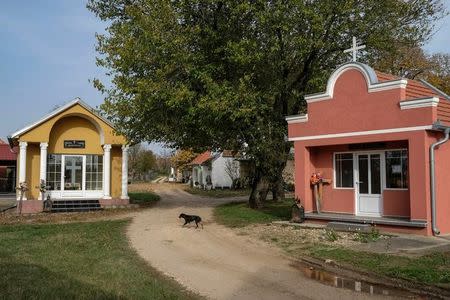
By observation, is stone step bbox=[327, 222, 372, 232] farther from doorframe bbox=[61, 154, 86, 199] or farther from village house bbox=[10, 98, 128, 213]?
doorframe bbox=[61, 154, 86, 199]

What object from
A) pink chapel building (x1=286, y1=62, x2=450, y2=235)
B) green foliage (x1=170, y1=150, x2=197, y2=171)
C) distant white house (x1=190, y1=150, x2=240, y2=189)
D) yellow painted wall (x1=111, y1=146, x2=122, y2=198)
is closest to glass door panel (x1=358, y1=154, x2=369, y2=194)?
pink chapel building (x1=286, y1=62, x2=450, y2=235)

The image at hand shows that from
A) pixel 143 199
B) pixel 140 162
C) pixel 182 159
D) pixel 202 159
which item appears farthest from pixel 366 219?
pixel 140 162

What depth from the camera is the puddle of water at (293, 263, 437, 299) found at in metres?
8.80

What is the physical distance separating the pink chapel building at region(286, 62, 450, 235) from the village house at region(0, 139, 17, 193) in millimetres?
33520

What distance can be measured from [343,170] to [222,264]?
8.14 meters

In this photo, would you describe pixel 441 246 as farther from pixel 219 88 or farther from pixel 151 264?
pixel 219 88

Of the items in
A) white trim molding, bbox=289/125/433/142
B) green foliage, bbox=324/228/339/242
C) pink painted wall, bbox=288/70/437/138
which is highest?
pink painted wall, bbox=288/70/437/138

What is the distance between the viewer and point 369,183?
17.1m

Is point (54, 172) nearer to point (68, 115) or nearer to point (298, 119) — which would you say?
point (68, 115)

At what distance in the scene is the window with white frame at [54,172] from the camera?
26.2 metres

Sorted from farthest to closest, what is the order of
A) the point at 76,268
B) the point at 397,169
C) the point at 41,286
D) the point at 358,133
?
the point at 358,133 → the point at 397,169 → the point at 76,268 → the point at 41,286

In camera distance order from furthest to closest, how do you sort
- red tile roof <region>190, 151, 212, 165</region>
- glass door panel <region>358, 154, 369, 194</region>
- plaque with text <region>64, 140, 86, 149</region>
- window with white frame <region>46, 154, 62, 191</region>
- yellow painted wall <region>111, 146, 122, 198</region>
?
1. red tile roof <region>190, 151, 212, 165</region>
2. yellow painted wall <region>111, 146, 122, 198</region>
3. plaque with text <region>64, 140, 86, 149</region>
4. window with white frame <region>46, 154, 62, 191</region>
5. glass door panel <region>358, 154, 369, 194</region>

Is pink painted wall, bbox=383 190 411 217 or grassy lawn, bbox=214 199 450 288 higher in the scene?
pink painted wall, bbox=383 190 411 217

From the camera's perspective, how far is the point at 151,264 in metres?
11.5
